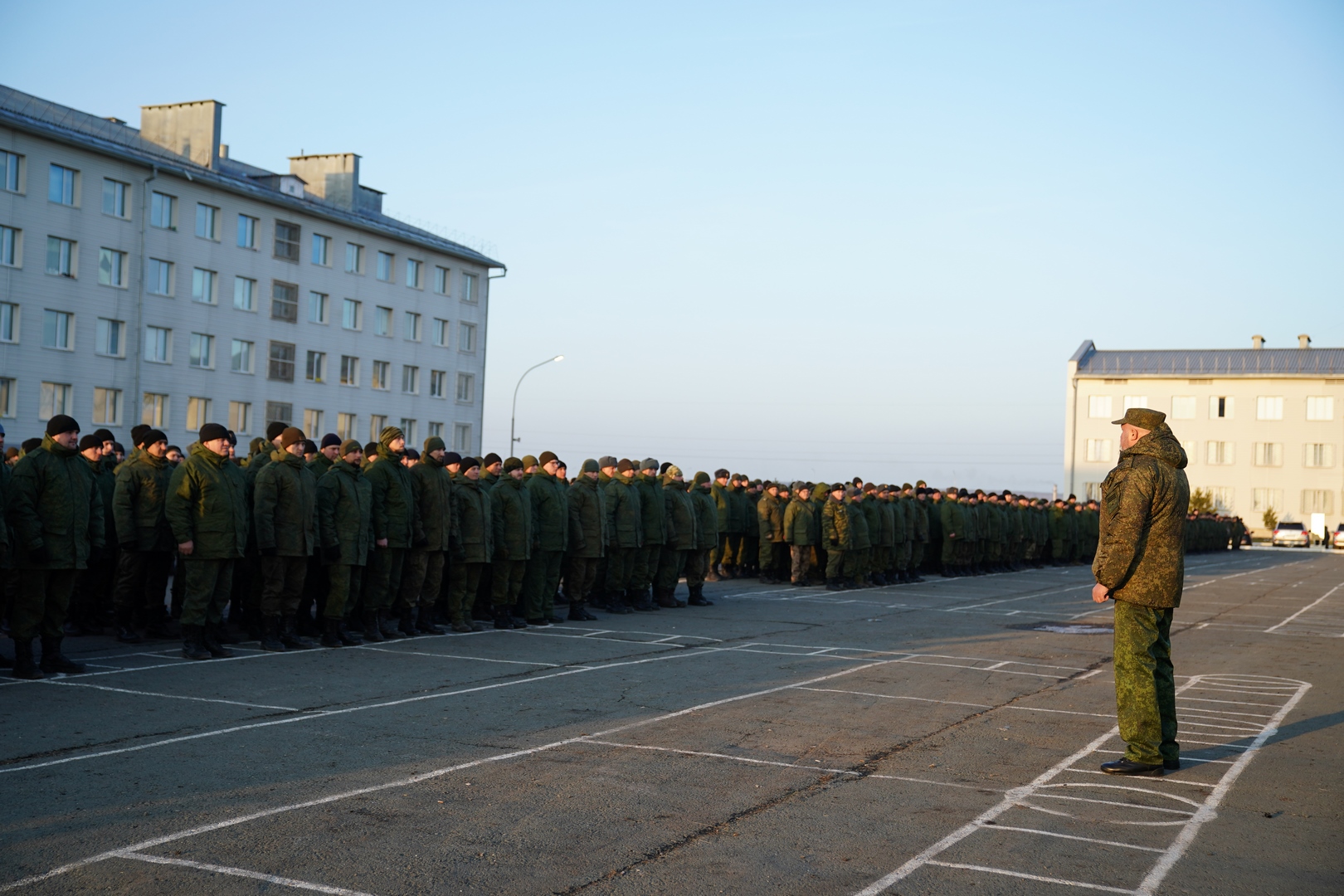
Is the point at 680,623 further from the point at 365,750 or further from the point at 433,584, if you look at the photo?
the point at 365,750

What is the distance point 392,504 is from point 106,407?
37049 mm

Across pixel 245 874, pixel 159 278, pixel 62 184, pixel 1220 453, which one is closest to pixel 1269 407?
pixel 1220 453

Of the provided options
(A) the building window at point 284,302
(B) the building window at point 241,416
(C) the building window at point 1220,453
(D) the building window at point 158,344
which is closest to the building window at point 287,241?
(A) the building window at point 284,302

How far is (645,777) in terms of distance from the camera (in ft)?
23.9

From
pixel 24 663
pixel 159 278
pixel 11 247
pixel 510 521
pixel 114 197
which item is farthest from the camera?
pixel 159 278

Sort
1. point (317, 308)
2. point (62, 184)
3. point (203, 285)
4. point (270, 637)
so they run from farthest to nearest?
point (317, 308)
point (203, 285)
point (62, 184)
point (270, 637)

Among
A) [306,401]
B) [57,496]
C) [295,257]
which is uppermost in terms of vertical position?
[295,257]

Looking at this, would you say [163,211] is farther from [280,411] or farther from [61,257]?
[280,411]

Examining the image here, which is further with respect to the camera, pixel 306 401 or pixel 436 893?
pixel 306 401

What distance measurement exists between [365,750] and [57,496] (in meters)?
4.60

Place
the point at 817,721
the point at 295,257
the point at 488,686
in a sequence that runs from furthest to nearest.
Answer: the point at 295,257 < the point at 488,686 < the point at 817,721

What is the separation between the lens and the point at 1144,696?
781 cm

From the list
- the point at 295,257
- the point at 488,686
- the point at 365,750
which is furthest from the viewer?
the point at 295,257

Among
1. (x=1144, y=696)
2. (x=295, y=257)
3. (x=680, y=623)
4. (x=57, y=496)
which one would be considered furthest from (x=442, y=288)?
(x=1144, y=696)
